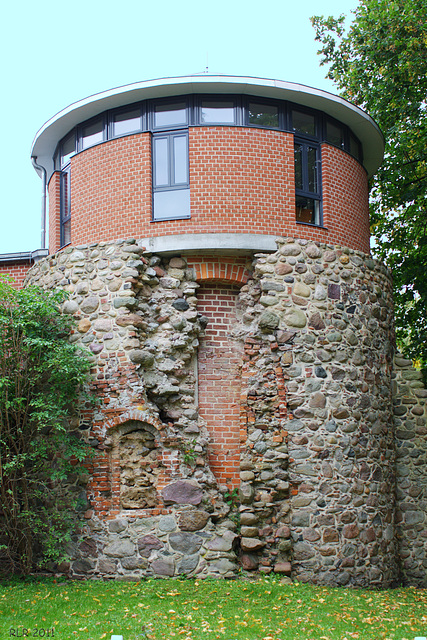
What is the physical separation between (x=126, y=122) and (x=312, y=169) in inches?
156

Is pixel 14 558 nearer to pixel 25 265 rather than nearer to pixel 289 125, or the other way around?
pixel 25 265

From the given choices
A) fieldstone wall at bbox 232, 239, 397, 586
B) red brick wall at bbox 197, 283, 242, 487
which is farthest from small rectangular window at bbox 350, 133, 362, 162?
red brick wall at bbox 197, 283, 242, 487

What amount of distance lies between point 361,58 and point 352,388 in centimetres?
1170

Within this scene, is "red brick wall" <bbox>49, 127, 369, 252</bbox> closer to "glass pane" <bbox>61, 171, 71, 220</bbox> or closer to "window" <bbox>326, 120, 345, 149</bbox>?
"window" <bbox>326, 120, 345, 149</bbox>

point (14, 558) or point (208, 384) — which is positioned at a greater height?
point (208, 384)

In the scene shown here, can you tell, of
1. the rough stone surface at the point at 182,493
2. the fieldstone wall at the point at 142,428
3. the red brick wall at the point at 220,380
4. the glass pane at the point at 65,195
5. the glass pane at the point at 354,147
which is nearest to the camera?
the fieldstone wall at the point at 142,428

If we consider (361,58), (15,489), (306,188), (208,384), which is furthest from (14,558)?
(361,58)

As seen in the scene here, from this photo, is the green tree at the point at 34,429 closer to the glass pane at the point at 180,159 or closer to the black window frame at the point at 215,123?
the black window frame at the point at 215,123

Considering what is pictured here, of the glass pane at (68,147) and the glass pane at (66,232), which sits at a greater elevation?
the glass pane at (68,147)

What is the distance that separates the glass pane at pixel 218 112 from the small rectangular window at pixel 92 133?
2.26 metres

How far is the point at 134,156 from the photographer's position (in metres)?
14.9

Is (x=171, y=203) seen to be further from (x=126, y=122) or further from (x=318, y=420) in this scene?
(x=318, y=420)

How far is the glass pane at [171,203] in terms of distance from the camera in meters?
14.6

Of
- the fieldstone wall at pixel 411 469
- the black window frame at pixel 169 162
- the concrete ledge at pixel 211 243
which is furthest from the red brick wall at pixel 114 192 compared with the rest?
the fieldstone wall at pixel 411 469
